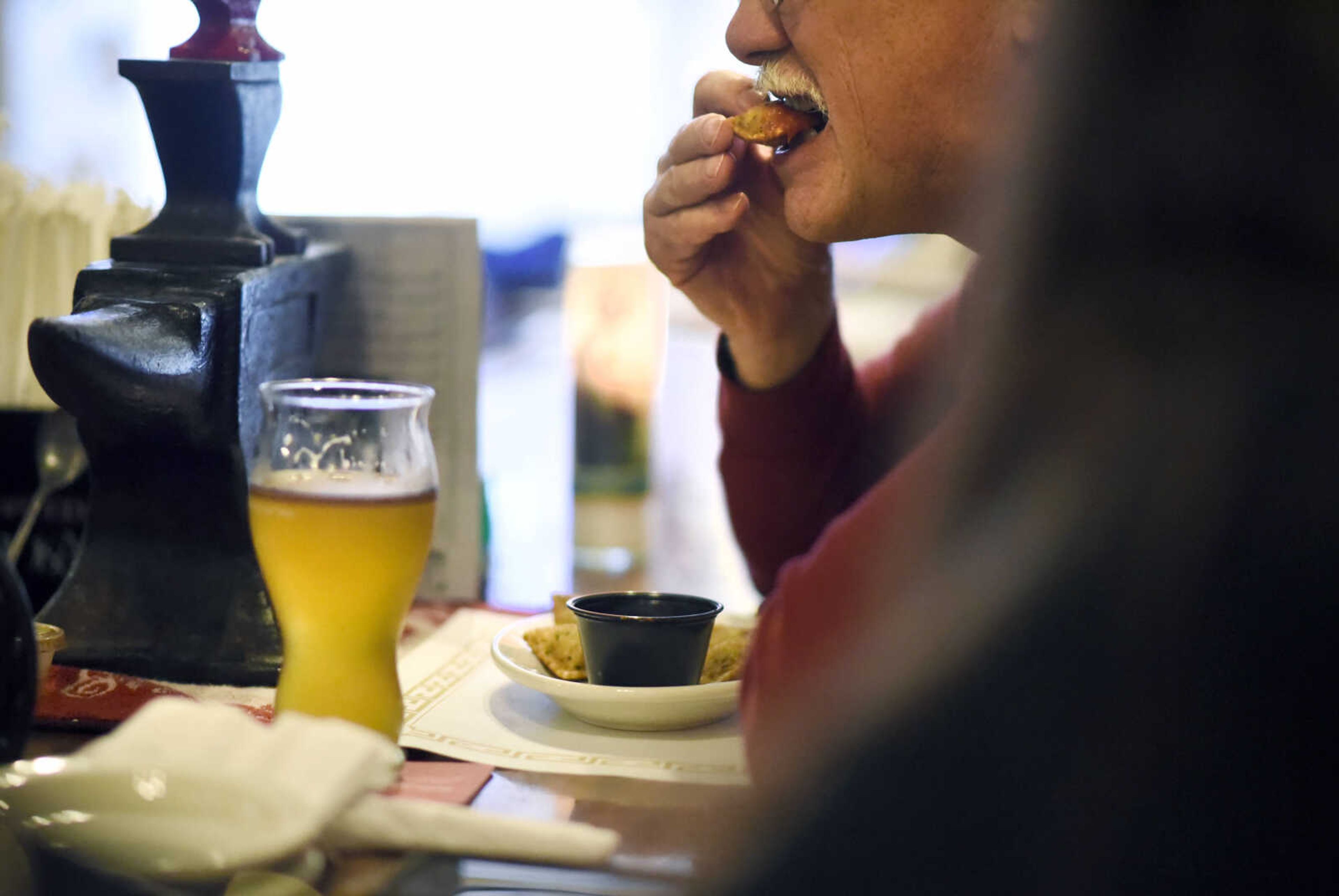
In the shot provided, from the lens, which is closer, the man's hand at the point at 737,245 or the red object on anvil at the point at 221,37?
the red object on anvil at the point at 221,37

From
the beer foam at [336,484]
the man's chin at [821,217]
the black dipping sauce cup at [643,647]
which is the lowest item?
the black dipping sauce cup at [643,647]

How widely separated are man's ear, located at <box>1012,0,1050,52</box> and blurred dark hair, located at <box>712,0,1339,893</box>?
1.02 ft

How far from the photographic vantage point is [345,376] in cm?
125

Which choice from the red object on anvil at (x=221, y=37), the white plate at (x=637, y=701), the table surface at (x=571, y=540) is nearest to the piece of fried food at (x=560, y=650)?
the white plate at (x=637, y=701)

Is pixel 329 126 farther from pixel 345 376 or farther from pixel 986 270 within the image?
pixel 986 270

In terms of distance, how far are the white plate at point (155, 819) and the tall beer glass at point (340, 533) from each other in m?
0.18

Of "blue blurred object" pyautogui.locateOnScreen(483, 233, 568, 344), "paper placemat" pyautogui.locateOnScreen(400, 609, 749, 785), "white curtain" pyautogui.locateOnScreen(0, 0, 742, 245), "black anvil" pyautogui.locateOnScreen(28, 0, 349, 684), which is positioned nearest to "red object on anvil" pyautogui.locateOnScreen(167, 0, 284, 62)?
"black anvil" pyautogui.locateOnScreen(28, 0, 349, 684)

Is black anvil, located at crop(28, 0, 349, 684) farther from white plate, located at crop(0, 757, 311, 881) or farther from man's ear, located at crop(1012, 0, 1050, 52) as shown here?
man's ear, located at crop(1012, 0, 1050, 52)

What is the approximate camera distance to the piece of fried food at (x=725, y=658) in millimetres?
863

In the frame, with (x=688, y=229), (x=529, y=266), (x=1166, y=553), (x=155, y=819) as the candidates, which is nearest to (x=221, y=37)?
(x=688, y=229)

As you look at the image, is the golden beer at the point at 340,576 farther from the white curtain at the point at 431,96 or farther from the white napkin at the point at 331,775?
the white curtain at the point at 431,96

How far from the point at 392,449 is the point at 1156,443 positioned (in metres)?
0.41

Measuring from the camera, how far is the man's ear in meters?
0.85

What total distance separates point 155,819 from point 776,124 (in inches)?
30.0
